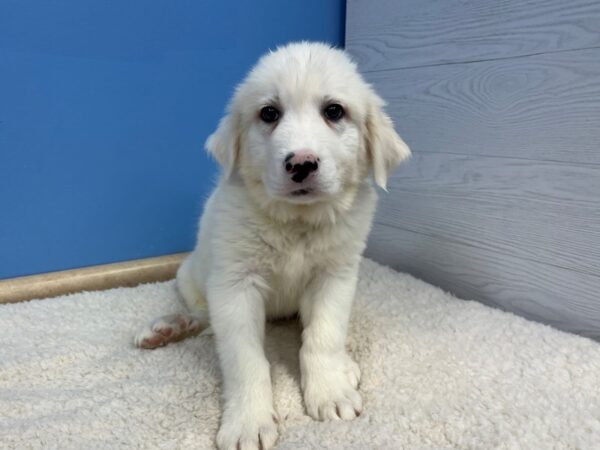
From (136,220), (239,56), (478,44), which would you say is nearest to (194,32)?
(239,56)

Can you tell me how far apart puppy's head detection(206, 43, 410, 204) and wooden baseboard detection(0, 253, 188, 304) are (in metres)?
1.18

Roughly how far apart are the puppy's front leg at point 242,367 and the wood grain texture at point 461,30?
1.60 meters

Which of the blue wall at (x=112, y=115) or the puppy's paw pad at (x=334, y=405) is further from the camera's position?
the blue wall at (x=112, y=115)

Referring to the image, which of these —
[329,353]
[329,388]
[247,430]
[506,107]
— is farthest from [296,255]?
[506,107]

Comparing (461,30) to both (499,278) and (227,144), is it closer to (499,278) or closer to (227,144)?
(499,278)

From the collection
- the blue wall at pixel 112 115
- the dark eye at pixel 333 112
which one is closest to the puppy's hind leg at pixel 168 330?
the blue wall at pixel 112 115

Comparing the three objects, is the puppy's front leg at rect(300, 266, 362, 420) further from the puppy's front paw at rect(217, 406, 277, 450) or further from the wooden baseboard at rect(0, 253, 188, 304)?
the wooden baseboard at rect(0, 253, 188, 304)

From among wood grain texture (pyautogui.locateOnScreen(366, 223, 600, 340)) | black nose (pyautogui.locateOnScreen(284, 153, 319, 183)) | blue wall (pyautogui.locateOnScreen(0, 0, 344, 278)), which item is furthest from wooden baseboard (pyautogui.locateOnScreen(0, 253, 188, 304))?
black nose (pyautogui.locateOnScreen(284, 153, 319, 183))

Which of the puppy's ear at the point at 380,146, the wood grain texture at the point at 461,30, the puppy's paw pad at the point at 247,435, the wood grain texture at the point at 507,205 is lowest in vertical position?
the puppy's paw pad at the point at 247,435

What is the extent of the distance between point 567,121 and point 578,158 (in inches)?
6.3

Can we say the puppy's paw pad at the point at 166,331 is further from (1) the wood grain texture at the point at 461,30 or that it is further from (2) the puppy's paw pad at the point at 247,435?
(1) the wood grain texture at the point at 461,30

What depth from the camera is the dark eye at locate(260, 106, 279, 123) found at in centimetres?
165

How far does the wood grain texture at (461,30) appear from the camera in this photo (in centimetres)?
192

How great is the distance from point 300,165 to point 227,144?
441mm
